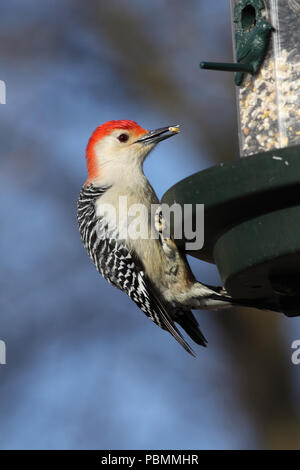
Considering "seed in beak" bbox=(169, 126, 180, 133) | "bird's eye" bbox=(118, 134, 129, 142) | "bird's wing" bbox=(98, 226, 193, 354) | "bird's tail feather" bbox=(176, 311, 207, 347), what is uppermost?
"bird's eye" bbox=(118, 134, 129, 142)

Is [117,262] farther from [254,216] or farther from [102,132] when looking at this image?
[254,216]

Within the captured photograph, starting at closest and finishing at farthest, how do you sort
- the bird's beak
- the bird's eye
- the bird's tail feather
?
the bird's tail feather, the bird's beak, the bird's eye

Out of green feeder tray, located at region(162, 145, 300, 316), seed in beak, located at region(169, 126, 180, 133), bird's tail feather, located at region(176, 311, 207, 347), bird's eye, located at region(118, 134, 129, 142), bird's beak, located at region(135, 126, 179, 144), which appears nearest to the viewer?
green feeder tray, located at region(162, 145, 300, 316)

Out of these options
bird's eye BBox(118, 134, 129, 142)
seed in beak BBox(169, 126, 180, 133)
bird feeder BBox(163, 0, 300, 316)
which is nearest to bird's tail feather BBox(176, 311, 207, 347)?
bird feeder BBox(163, 0, 300, 316)

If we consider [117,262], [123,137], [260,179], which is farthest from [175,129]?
[260,179]

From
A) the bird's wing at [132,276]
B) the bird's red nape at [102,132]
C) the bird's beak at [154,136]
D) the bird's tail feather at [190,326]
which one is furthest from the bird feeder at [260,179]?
the bird's red nape at [102,132]

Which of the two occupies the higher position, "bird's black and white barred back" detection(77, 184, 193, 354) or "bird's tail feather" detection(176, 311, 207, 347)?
"bird's black and white barred back" detection(77, 184, 193, 354)

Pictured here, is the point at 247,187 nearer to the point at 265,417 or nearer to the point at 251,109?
the point at 251,109

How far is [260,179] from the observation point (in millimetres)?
4074

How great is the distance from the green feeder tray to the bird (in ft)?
3.36

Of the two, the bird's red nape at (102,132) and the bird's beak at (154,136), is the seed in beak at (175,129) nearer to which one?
the bird's beak at (154,136)

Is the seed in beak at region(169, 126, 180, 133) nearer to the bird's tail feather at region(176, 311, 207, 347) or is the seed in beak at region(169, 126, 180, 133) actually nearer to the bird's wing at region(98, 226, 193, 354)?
the bird's wing at region(98, 226, 193, 354)

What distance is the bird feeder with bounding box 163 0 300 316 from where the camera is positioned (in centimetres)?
412

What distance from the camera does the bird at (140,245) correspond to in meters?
5.75
